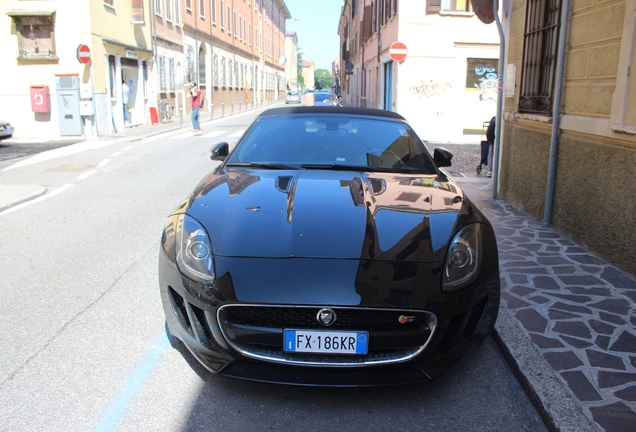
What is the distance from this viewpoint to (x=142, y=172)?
11.5m

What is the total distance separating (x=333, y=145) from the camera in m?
4.45

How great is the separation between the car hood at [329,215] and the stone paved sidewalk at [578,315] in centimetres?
97

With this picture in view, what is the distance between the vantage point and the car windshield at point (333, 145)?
14.0ft

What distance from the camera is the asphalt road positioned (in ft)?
9.12

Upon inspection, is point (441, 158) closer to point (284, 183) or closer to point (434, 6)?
point (284, 183)

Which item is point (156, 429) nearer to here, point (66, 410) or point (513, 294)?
point (66, 410)

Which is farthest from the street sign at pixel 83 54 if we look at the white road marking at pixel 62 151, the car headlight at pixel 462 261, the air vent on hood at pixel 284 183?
the car headlight at pixel 462 261

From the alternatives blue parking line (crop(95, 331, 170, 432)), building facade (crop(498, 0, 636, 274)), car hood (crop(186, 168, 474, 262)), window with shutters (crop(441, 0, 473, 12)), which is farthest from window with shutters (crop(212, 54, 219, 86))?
blue parking line (crop(95, 331, 170, 432))

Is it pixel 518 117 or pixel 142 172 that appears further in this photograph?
pixel 142 172

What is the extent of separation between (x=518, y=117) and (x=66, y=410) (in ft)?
22.6

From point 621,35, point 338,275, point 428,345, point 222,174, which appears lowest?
point 428,345

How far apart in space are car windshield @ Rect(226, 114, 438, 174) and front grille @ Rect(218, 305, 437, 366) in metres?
1.63

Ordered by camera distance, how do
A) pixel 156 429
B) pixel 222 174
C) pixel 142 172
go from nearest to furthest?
pixel 156 429
pixel 222 174
pixel 142 172

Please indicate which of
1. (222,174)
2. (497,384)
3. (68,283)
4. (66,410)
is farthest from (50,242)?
(497,384)
